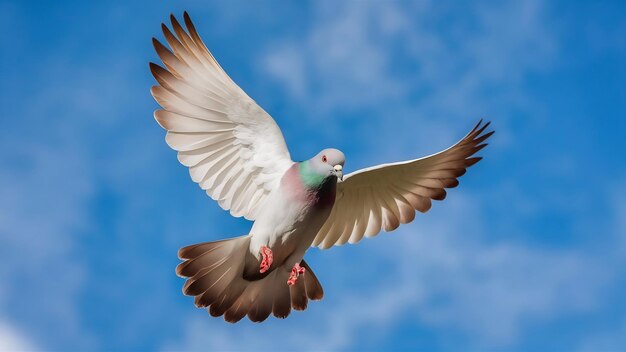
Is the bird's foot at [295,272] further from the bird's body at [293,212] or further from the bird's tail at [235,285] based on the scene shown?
the bird's body at [293,212]

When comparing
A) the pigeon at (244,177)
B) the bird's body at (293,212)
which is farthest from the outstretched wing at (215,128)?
the bird's body at (293,212)

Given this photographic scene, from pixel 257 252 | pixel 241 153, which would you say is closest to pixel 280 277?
pixel 257 252

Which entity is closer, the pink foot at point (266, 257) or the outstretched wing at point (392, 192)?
the pink foot at point (266, 257)

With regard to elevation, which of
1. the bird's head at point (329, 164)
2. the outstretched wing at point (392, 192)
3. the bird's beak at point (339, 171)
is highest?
the outstretched wing at point (392, 192)

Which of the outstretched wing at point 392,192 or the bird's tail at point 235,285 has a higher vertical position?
the outstretched wing at point 392,192

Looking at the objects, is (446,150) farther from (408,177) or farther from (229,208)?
(229,208)

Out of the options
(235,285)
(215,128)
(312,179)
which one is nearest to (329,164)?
(312,179)

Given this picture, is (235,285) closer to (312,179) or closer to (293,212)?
(293,212)

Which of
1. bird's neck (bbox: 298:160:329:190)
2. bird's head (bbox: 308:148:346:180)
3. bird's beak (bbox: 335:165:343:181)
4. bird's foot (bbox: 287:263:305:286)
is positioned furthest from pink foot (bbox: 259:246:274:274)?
bird's beak (bbox: 335:165:343:181)
